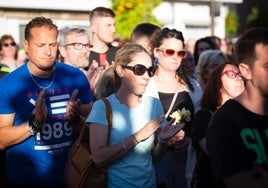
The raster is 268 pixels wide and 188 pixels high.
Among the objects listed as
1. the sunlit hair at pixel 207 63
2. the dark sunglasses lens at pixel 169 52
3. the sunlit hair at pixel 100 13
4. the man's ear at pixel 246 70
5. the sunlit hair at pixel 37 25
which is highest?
the sunlit hair at pixel 100 13

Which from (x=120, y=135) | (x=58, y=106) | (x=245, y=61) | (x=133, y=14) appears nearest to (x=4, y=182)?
(x=58, y=106)

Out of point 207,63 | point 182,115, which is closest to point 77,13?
point 207,63

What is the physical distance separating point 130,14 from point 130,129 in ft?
48.6

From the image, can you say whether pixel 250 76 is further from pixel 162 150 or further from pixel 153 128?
pixel 162 150

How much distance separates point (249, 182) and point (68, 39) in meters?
3.79

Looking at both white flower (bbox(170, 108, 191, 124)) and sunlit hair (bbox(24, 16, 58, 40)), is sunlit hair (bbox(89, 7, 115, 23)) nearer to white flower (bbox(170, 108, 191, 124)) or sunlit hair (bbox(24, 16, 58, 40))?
white flower (bbox(170, 108, 191, 124))

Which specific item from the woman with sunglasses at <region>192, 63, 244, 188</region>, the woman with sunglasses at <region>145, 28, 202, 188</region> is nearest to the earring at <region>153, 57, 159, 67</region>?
the woman with sunglasses at <region>145, 28, 202, 188</region>

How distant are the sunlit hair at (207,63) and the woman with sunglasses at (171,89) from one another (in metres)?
0.85

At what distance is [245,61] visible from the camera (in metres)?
3.38

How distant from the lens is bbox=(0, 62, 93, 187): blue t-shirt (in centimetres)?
477

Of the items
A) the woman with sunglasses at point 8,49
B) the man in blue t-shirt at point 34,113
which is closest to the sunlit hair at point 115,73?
the man in blue t-shirt at point 34,113

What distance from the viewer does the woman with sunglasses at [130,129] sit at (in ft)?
14.0

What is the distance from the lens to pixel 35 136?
188 inches

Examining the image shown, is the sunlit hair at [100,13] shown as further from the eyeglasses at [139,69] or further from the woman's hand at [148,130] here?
the woman's hand at [148,130]
